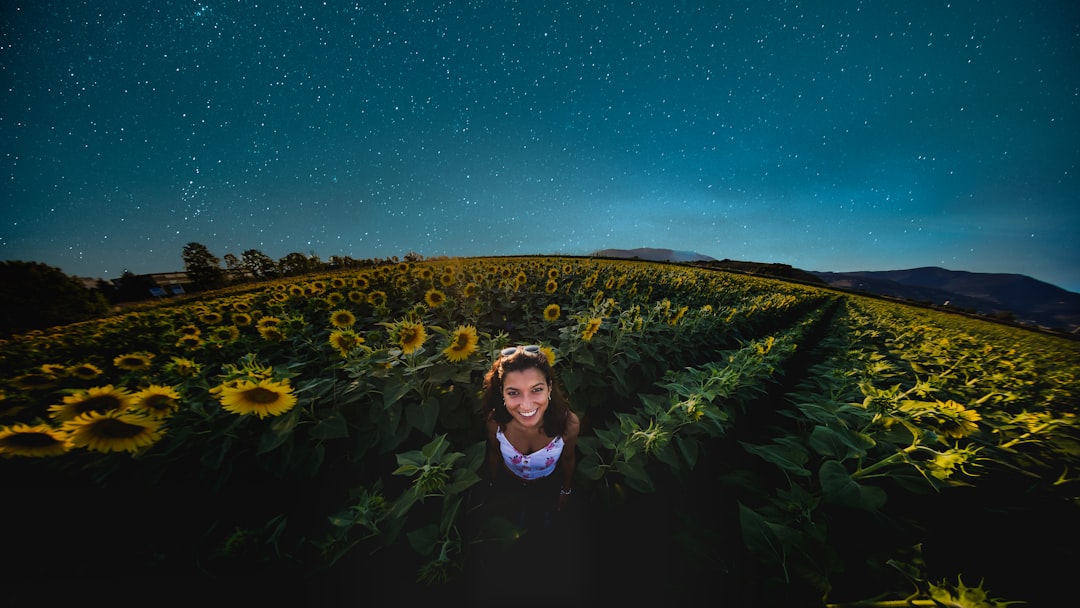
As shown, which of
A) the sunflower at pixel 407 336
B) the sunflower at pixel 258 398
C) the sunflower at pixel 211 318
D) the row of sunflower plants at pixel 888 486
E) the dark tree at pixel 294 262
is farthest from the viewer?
the dark tree at pixel 294 262

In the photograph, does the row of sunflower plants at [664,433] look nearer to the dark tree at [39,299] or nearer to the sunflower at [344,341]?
the sunflower at [344,341]

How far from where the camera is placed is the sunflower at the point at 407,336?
7.47ft

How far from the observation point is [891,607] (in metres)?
1.11

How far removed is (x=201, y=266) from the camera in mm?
43625

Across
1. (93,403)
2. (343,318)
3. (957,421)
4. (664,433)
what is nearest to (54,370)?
(93,403)

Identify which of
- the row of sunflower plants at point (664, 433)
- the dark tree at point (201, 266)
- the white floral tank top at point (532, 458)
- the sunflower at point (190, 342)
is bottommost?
the white floral tank top at point (532, 458)

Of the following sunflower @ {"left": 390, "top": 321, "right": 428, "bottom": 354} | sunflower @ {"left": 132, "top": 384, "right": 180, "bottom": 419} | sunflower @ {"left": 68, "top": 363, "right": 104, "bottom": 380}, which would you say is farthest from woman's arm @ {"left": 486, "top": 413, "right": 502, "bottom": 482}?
sunflower @ {"left": 68, "top": 363, "right": 104, "bottom": 380}

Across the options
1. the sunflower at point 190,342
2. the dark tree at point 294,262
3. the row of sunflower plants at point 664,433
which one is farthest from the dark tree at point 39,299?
the dark tree at point 294,262

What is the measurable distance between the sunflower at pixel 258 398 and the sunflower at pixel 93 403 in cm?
58

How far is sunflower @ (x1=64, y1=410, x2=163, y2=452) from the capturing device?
164cm

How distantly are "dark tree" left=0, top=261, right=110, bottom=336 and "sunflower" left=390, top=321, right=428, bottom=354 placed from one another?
1556 centimetres

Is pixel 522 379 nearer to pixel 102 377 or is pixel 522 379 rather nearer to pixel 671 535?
pixel 671 535

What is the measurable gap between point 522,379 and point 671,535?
6.24 feet

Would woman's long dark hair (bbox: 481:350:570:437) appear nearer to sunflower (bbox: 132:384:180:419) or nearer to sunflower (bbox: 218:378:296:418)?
sunflower (bbox: 218:378:296:418)
